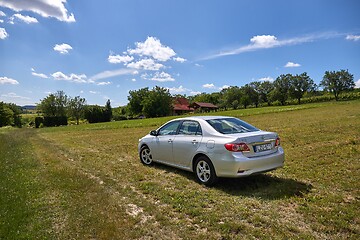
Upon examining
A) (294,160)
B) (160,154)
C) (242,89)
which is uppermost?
(242,89)

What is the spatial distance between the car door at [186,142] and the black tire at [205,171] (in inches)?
11.2

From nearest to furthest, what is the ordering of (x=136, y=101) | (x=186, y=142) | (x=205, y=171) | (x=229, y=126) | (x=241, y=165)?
(x=241, y=165), (x=205, y=171), (x=229, y=126), (x=186, y=142), (x=136, y=101)

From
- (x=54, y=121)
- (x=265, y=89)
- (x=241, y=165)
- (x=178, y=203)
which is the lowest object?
(x=178, y=203)

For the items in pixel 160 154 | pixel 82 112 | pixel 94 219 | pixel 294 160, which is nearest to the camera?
pixel 94 219

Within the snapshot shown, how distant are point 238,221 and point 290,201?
55.1 inches

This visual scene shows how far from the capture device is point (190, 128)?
6.67m

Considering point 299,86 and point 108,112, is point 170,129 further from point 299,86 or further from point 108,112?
point 299,86

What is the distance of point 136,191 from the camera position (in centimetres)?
579

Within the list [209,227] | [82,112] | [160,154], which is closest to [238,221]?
[209,227]

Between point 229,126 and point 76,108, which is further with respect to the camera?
point 76,108

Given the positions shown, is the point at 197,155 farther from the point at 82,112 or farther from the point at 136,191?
the point at 82,112

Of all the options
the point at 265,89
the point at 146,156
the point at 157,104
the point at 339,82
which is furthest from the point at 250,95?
the point at 146,156

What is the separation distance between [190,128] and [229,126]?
1.05 meters

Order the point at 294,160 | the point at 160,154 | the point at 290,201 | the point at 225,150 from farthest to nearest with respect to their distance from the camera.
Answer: the point at 294,160, the point at 160,154, the point at 225,150, the point at 290,201
